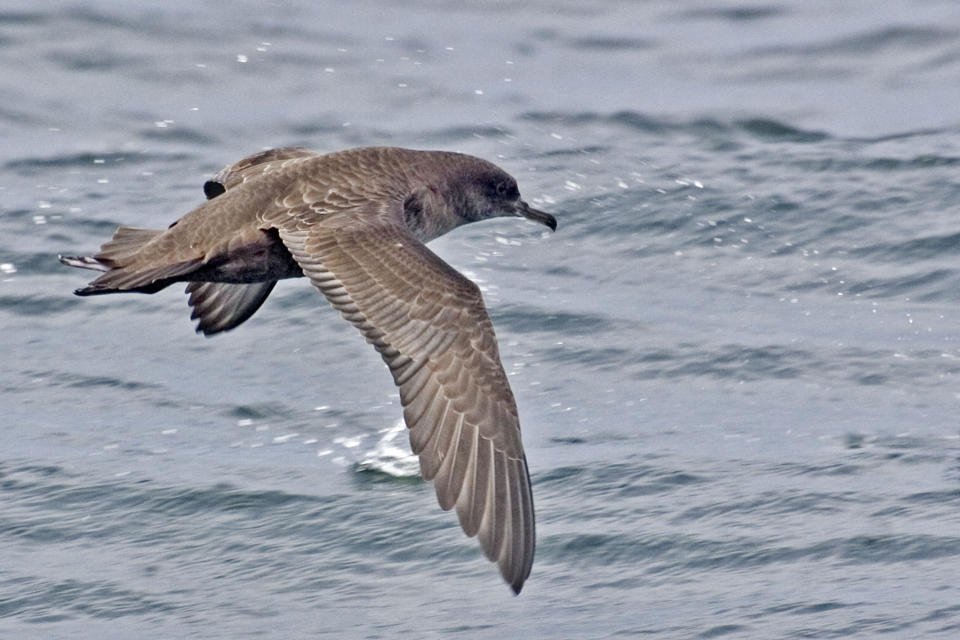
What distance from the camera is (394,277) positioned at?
6.50 meters

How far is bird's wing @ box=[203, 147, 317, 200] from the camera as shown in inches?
303

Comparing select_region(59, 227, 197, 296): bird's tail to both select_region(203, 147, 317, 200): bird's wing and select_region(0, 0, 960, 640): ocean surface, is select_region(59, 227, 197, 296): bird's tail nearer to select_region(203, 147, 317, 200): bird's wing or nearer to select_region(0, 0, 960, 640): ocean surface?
select_region(203, 147, 317, 200): bird's wing

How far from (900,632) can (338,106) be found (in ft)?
25.5

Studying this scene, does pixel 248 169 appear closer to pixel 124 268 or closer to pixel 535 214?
pixel 124 268

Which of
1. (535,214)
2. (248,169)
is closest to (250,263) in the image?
(248,169)

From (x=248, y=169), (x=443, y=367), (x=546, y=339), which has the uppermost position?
(x=248, y=169)

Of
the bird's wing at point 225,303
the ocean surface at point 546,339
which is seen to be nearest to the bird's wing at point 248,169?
the bird's wing at point 225,303

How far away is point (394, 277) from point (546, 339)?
2991 millimetres

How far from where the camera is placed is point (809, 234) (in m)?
10.6

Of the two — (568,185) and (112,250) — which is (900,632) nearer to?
(112,250)

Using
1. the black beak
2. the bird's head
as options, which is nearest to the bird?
the bird's head

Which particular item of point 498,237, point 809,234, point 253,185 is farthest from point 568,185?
point 253,185

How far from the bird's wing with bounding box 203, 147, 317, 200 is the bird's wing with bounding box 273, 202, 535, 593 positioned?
984 mm

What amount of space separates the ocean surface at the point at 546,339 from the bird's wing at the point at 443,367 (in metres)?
0.64
